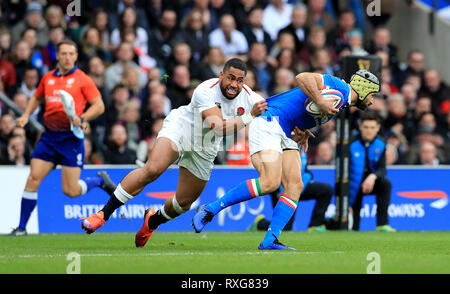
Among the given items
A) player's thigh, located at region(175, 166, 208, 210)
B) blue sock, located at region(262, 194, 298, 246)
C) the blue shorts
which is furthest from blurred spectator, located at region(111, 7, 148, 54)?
blue sock, located at region(262, 194, 298, 246)

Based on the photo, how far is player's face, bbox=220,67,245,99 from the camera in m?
9.51

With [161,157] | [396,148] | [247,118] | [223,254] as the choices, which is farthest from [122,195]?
[396,148]

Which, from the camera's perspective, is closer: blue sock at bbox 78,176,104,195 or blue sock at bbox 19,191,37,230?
blue sock at bbox 19,191,37,230

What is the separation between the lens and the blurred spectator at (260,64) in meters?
17.5

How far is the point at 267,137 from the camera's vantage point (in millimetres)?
9562

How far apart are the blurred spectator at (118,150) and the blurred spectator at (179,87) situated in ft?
4.45

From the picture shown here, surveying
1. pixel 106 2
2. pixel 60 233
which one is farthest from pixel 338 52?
pixel 60 233

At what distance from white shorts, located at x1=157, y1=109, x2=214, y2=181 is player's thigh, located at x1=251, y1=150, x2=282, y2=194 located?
830 millimetres

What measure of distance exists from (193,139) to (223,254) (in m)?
1.46

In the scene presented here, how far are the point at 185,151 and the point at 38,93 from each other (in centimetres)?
367

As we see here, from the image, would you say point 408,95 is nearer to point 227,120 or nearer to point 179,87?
point 179,87

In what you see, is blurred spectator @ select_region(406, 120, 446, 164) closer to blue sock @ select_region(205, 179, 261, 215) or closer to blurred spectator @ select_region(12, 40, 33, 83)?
blurred spectator @ select_region(12, 40, 33, 83)

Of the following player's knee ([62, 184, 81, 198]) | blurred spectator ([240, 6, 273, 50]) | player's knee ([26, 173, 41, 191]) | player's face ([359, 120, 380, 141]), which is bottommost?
player's knee ([62, 184, 81, 198])
